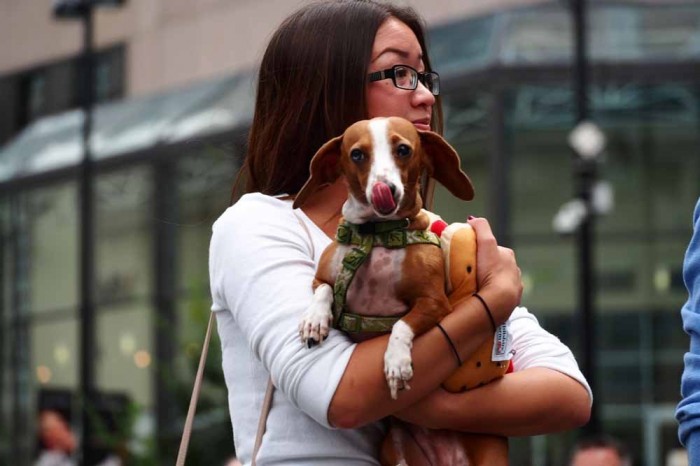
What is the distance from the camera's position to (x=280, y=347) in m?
3.29

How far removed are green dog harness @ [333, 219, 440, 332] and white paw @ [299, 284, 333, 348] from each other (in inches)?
0.7

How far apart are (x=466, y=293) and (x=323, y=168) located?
36 centimetres

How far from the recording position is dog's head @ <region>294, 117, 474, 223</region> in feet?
10.5

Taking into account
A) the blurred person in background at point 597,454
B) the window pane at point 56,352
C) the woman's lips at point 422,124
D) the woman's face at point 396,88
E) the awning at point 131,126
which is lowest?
the window pane at point 56,352

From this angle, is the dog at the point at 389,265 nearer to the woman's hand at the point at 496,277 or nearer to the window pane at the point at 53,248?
the woman's hand at the point at 496,277

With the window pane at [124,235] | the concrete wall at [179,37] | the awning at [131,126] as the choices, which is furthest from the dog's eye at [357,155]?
the window pane at [124,235]

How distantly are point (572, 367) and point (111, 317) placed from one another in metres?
30.0

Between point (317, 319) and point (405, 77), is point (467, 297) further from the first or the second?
point (405, 77)

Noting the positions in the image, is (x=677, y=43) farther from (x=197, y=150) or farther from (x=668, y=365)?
(x=197, y=150)

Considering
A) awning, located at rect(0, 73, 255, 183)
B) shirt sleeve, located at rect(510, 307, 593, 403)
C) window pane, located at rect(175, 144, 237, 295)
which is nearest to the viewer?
shirt sleeve, located at rect(510, 307, 593, 403)

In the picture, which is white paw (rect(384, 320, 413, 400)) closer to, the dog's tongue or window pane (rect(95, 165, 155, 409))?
the dog's tongue

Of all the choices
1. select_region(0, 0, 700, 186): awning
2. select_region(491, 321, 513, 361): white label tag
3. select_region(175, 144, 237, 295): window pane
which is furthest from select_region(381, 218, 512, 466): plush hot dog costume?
select_region(175, 144, 237, 295): window pane

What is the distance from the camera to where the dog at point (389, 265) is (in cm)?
321

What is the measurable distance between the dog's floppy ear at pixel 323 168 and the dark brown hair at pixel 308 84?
27 cm
